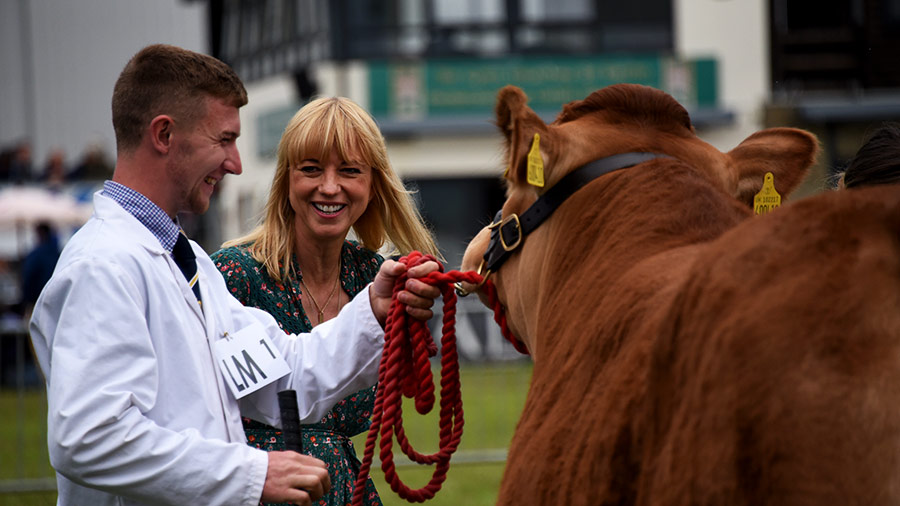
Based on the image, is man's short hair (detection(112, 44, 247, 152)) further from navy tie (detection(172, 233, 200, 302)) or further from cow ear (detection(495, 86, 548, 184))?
cow ear (detection(495, 86, 548, 184))

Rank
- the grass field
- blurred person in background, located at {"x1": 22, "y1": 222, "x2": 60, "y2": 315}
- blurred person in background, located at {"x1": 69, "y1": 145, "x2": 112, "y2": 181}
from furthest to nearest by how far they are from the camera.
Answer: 1. blurred person in background, located at {"x1": 69, "y1": 145, "x2": 112, "y2": 181}
2. blurred person in background, located at {"x1": 22, "y1": 222, "x2": 60, "y2": 315}
3. the grass field

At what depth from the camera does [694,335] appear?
184 cm

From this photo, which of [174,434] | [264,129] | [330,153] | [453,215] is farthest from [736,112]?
[174,434]

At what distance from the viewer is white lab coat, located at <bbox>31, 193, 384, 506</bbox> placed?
239 centimetres

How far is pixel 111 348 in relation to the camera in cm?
243

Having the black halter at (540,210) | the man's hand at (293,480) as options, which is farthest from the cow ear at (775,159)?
the man's hand at (293,480)

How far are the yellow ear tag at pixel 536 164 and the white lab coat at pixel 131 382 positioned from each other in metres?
0.95

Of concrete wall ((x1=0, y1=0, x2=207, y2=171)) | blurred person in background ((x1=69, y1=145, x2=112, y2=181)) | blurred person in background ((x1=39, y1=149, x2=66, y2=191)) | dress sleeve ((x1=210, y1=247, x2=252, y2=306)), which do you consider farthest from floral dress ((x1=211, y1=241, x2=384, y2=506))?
concrete wall ((x1=0, y1=0, x2=207, y2=171))

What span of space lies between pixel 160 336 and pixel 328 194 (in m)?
1.18

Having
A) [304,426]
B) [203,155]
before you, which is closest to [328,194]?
[304,426]

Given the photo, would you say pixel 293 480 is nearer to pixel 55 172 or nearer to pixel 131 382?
pixel 131 382

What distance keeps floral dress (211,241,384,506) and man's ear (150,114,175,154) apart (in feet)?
2.93

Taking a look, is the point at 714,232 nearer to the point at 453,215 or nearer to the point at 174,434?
the point at 174,434

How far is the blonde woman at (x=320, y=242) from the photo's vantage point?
3590 mm
